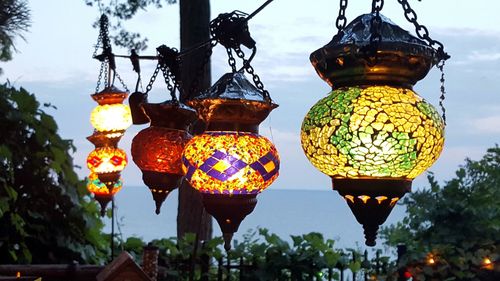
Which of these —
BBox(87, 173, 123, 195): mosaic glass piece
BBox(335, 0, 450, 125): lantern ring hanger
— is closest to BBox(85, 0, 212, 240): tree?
BBox(87, 173, 123, 195): mosaic glass piece

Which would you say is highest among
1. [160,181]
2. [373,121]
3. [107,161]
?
[107,161]

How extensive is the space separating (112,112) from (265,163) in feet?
10.3

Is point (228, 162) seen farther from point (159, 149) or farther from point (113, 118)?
point (113, 118)

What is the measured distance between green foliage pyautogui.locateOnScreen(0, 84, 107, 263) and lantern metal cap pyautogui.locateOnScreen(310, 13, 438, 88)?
410 cm

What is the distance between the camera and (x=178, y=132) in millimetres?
3391

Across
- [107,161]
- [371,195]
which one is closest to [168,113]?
[371,195]

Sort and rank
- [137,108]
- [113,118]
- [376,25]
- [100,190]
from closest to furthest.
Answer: [376,25]
[137,108]
[113,118]
[100,190]

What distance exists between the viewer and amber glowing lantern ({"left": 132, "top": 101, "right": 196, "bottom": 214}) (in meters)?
3.32

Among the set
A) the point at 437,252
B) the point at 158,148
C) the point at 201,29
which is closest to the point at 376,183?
the point at 158,148

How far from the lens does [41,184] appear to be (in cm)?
580

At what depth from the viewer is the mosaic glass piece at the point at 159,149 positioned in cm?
332

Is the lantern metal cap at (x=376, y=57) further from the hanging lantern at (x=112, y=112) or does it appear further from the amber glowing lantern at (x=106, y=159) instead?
the amber glowing lantern at (x=106, y=159)

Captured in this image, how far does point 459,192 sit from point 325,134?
448 cm

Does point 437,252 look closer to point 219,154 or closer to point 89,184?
point 89,184
